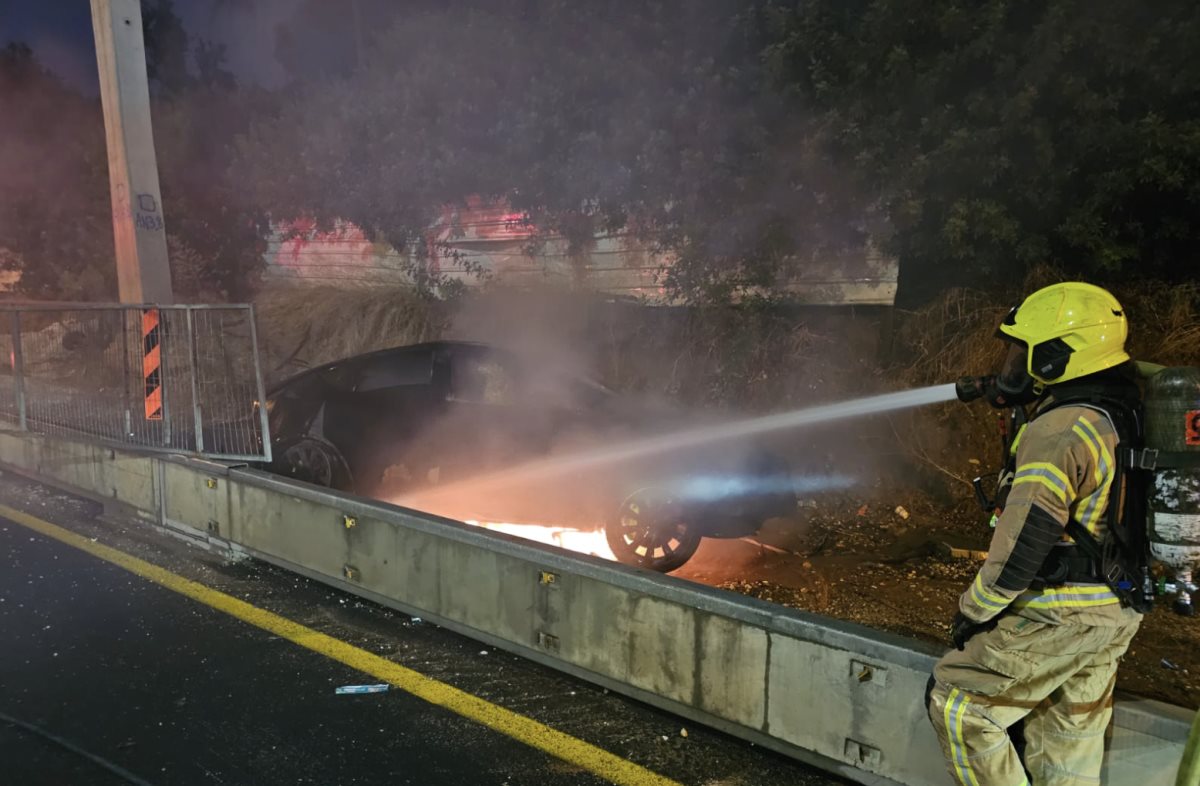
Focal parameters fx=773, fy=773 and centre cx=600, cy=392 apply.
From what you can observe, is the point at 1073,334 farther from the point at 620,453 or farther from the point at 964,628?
the point at 620,453

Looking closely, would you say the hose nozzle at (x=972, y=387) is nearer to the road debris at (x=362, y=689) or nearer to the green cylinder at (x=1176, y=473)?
the green cylinder at (x=1176, y=473)

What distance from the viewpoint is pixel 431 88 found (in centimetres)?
1075

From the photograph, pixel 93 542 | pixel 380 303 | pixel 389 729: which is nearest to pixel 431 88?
pixel 380 303

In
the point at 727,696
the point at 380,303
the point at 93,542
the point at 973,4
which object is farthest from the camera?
the point at 380,303

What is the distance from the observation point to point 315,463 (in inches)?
235

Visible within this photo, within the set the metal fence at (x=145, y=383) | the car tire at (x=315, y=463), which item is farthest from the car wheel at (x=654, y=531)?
the metal fence at (x=145, y=383)

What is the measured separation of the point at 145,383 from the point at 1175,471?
638cm

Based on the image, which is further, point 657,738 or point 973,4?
point 973,4

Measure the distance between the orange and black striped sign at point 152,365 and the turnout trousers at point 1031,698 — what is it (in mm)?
5776

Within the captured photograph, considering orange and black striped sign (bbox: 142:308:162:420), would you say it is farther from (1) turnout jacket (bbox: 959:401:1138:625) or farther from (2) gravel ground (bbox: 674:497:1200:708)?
(1) turnout jacket (bbox: 959:401:1138:625)

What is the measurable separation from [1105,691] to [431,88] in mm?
10631

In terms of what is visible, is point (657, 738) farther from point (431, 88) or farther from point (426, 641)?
point (431, 88)

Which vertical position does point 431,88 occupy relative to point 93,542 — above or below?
above

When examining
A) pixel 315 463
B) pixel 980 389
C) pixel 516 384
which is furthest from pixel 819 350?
pixel 980 389
